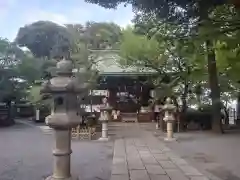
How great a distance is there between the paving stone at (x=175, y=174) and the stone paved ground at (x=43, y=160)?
1174mm

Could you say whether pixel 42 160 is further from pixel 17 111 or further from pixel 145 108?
pixel 17 111

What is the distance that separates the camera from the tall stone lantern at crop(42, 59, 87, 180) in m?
5.04

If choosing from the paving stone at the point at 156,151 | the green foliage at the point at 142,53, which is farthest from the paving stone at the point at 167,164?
the green foliage at the point at 142,53

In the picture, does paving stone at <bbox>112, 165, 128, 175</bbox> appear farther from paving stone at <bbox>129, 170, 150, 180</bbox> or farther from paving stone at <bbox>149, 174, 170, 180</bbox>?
paving stone at <bbox>149, 174, 170, 180</bbox>

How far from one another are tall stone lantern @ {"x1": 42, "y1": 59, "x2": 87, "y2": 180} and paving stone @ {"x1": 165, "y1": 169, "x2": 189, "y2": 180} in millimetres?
2135

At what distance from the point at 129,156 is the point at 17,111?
21503 millimetres

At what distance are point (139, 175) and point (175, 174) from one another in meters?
0.74

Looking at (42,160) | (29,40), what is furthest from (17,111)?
(42,160)

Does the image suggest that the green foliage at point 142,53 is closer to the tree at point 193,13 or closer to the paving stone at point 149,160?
the tree at point 193,13

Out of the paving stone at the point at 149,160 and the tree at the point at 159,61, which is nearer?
the paving stone at the point at 149,160

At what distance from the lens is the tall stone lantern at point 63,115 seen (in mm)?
5039

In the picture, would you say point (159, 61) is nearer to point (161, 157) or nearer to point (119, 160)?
point (161, 157)

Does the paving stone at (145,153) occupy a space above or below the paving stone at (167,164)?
above

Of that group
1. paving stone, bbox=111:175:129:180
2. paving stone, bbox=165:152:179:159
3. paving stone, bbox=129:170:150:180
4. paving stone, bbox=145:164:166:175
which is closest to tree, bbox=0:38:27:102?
paving stone, bbox=165:152:179:159
